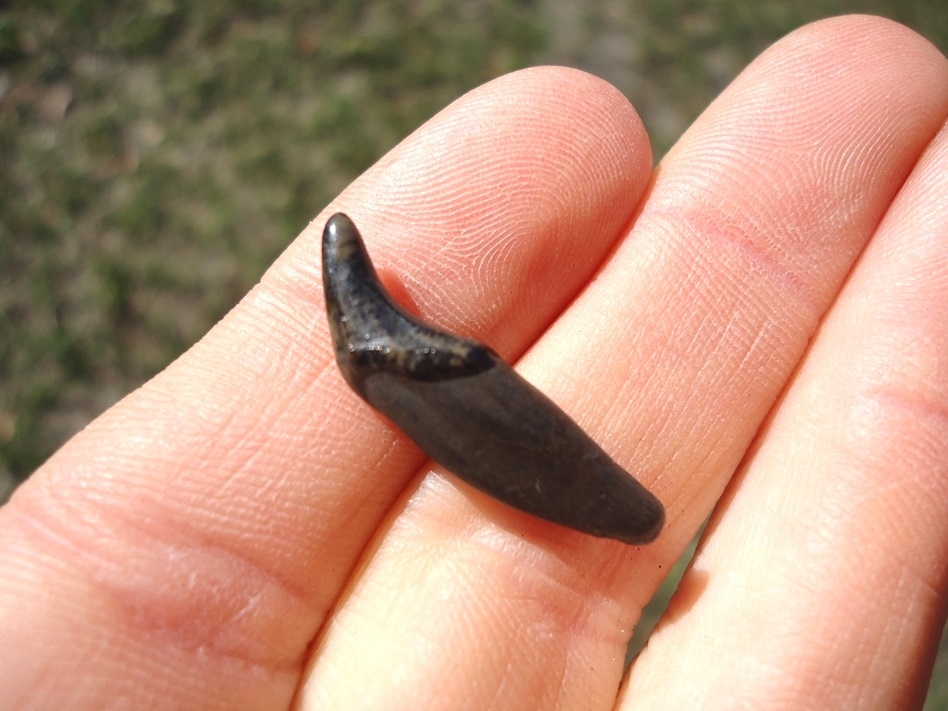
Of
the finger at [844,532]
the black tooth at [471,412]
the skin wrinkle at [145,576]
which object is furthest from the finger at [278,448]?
the finger at [844,532]

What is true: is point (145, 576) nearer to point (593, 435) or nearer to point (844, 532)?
point (593, 435)

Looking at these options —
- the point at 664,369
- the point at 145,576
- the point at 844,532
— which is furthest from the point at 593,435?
the point at 145,576

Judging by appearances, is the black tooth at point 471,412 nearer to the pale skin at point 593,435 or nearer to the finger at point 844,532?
the pale skin at point 593,435

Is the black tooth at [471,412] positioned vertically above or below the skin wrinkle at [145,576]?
above

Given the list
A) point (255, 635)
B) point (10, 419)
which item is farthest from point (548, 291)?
point (10, 419)

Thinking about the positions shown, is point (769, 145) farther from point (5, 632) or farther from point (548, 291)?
point (5, 632)

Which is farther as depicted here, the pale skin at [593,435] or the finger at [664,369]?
the finger at [664,369]

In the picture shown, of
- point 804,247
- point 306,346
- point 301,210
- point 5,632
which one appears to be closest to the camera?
point 5,632
